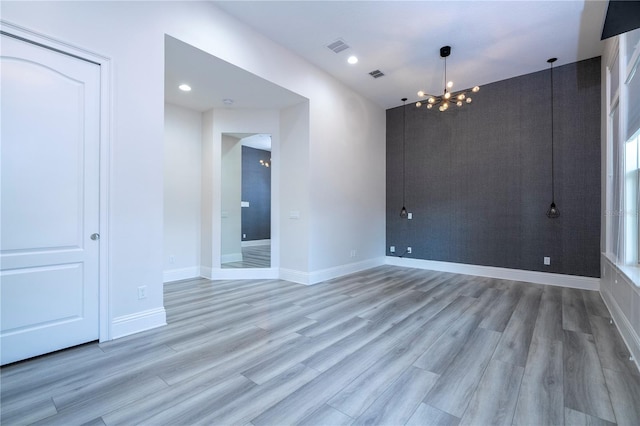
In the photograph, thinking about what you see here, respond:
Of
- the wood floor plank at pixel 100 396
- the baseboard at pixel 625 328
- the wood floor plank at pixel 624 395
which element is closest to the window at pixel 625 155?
the baseboard at pixel 625 328

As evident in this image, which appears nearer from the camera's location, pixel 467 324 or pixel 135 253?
pixel 135 253

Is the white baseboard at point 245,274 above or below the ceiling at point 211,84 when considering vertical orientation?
below

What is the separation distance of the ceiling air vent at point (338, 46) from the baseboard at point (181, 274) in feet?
14.3

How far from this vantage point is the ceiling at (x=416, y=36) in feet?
11.2

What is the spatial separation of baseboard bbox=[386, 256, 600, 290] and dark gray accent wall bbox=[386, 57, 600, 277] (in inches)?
3.7

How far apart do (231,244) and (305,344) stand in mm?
3147

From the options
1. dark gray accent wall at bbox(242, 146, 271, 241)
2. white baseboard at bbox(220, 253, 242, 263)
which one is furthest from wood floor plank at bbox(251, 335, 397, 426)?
white baseboard at bbox(220, 253, 242, 263)

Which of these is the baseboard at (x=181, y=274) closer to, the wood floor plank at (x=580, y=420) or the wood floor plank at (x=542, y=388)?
the wood floor plank at (x=542, y=388)

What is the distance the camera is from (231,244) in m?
5.29

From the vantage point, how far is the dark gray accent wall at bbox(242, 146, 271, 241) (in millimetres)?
5258

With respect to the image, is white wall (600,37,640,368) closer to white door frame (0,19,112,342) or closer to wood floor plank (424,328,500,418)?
wood floor plank (424,328,500,418)

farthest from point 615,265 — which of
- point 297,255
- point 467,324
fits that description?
point 297,255

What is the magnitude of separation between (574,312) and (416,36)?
4.02m

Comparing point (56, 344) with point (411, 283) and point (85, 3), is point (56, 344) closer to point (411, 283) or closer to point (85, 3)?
point (85, 3)
